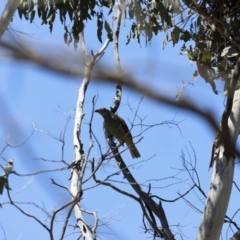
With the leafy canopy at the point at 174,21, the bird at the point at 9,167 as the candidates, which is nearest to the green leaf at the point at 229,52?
the leafy canopy at the point at 174,21

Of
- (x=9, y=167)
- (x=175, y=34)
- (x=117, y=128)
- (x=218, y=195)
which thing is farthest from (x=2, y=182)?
(x=175, y=34)

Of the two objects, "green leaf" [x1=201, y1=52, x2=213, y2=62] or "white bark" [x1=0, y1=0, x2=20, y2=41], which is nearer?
"white bark" [x1=0, y1=0, x2=20, y2=41]

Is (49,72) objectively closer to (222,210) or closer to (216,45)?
(222,210)

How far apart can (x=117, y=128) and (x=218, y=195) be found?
205 cm

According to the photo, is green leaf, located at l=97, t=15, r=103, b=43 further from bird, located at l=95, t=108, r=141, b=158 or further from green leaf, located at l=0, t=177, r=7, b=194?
green leaf, located at l=0, t=177, r=7, b=194

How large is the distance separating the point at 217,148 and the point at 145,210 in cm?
94

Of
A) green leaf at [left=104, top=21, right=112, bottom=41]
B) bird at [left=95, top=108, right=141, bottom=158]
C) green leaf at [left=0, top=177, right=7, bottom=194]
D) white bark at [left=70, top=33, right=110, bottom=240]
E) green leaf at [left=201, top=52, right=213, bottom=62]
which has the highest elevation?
green leaf at [left=104, top=21, right=112, bottom=41]

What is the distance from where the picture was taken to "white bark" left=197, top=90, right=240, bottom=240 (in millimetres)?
4164

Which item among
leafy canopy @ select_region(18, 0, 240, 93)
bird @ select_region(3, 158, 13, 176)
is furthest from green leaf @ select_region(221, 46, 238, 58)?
bird @ select_region(3, 158, 13, 176)

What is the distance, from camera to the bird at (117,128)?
5723 mm

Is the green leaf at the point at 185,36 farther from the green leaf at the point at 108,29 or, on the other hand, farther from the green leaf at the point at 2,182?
the green leaf at the point at 2,182

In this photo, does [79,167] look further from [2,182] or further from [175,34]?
[175,34]

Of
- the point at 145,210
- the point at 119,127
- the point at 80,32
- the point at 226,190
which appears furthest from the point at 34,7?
the point at 226,190

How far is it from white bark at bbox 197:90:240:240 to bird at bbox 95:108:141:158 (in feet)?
4.38
